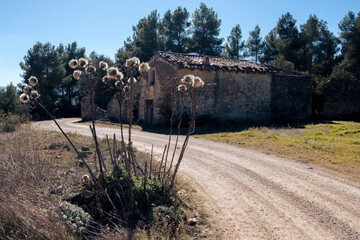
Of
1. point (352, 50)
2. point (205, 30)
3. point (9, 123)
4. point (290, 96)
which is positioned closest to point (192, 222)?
point (9, 123)

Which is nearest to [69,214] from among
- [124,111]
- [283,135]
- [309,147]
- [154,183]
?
[154,183]

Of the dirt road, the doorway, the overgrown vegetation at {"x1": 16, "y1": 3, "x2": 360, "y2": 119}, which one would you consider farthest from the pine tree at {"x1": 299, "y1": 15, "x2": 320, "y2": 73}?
the dirt road

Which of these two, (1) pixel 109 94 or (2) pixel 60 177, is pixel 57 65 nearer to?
(1) pixel 109 94

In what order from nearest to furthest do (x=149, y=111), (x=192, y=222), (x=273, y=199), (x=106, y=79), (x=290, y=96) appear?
(x=106, y=79) → (x=192, y=222) → (x=273, y=199) → (x=149, y=111) → (x=290, y=96)

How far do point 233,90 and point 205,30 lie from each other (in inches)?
835

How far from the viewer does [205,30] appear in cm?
3856

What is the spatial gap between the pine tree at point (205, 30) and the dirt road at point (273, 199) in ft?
104

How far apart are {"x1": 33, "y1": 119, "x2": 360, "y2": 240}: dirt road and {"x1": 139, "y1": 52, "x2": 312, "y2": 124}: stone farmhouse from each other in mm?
10877

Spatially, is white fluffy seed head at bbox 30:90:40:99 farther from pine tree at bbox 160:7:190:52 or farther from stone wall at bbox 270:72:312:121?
pine tree at bbox 160:7:190:52

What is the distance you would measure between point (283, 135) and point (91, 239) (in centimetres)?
1136

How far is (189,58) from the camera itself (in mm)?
20484

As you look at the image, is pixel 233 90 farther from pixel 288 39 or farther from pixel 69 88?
pixel 69 88

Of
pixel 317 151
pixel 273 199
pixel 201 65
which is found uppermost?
pixel 201 65

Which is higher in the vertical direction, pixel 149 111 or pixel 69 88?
pixel 69 88
